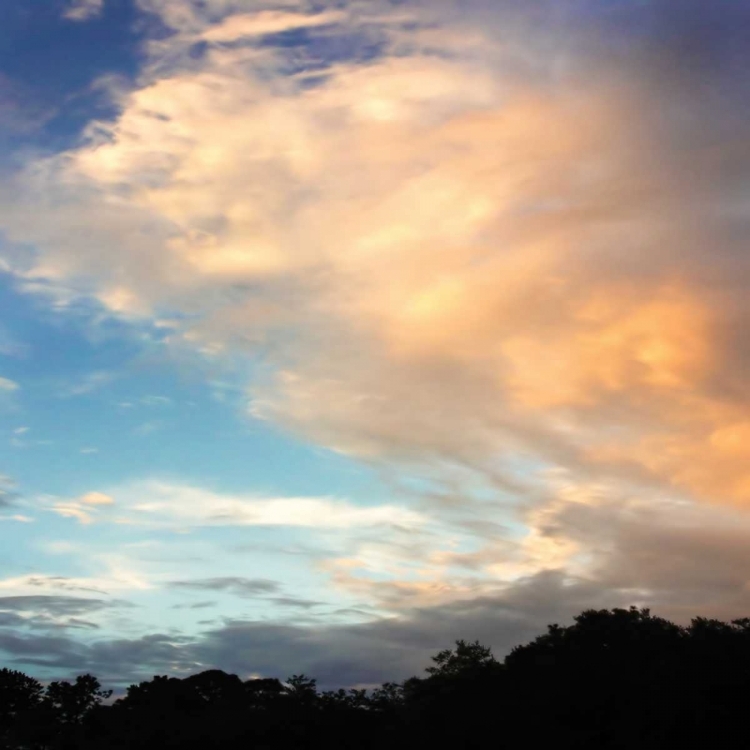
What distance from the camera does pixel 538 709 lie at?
47188mm

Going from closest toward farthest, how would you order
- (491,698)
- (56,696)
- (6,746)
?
(491,698)
(6,746)
(56,696)

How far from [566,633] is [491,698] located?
21.5 m

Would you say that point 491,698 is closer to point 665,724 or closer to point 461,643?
point 665,724

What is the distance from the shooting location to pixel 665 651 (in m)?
47.0

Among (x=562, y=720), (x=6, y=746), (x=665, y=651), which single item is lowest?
(x=6, y=746)

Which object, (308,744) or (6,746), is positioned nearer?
(308,744)

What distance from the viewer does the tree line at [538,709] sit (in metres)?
40.5

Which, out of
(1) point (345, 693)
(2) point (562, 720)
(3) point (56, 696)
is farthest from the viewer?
(3) point (56, 696)

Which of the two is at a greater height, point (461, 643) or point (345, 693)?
point (461, 643)

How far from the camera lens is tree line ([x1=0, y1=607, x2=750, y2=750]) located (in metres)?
40.5

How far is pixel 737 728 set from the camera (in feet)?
127

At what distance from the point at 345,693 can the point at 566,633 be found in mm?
19082

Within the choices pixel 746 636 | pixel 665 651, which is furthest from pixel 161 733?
pixel 746 636

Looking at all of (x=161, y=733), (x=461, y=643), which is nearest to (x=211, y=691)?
(x=461, y=643)
